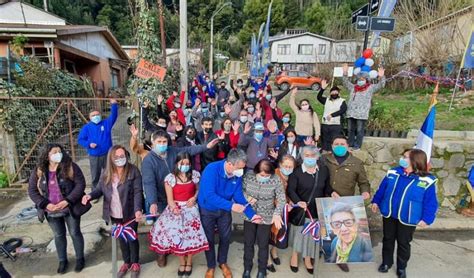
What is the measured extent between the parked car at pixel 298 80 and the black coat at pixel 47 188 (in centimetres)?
1869

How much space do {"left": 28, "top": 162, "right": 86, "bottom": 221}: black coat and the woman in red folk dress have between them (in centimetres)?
104

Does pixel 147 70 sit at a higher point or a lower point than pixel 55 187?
higher

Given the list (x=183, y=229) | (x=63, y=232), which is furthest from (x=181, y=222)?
(x=63, y=232)

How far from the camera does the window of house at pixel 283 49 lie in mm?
36531

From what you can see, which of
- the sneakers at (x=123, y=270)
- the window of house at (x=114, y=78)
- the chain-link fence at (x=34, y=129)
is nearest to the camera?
the sneakers at (x=123, y=270)

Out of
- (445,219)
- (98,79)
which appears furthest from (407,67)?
(98,79)

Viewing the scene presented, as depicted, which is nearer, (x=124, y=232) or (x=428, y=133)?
(x=124, y=232)

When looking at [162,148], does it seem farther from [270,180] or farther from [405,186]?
[405,186]

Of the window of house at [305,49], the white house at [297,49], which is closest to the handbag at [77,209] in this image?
the white house at [297,49]

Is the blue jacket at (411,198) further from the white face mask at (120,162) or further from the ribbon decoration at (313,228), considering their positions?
the white face mask at (120,162)

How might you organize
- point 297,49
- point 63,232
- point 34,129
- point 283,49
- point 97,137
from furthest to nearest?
point 283,49
point 297,49
point 34,129
point 97,137
point 63,232

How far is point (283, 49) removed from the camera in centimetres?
3678

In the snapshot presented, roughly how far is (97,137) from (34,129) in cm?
236

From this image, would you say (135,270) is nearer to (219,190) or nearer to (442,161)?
(219,190)
